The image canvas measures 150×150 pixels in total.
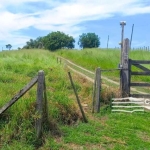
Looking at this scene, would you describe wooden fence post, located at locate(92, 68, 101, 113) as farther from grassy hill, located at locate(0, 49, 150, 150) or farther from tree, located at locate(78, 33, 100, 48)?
tree, located at locate(78, 33, 100, 48)

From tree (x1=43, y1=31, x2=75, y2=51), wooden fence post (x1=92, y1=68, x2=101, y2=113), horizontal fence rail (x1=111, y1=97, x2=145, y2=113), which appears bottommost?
horizontal fence rail (x1=111, y1=97, x2=145, y2=113)

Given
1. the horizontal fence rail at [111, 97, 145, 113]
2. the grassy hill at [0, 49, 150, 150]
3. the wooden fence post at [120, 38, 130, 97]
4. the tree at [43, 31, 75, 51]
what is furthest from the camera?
the tree at [43, 31, 75, 51]

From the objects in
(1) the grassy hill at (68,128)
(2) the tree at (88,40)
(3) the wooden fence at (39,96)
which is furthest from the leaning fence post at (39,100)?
(2) the tree at (88,40)

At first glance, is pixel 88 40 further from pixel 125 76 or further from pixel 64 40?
pixel 125 76

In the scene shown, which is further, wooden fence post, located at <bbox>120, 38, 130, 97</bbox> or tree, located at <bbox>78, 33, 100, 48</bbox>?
tree, located at <bbox>78, 33, 100, 48</bbox>

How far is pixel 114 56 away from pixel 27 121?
73.7 ft

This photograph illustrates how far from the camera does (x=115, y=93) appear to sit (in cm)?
1016

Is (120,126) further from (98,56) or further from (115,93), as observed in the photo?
(98,56)

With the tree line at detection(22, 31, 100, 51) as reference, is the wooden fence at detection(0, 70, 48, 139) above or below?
below

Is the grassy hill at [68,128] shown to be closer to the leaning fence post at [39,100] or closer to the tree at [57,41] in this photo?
the leaning fence post at [39,100]

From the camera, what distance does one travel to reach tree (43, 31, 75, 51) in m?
75.6

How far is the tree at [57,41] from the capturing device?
75562 millimetres

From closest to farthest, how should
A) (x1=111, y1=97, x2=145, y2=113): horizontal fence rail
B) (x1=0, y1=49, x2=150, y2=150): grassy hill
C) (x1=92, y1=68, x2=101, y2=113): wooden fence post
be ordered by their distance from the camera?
(x1=0, y1=49, x2=150, y2=150): grassy hill
(x1=92, y1=68, x2=101, y2=113): wooden fence post
(x1=111, y1=97, x2=145, y2=113): horizontal fence rail

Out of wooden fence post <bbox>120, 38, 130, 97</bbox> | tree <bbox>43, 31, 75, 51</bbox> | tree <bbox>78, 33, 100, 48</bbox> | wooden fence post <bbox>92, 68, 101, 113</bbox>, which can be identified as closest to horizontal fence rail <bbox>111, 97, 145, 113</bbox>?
wooden fence post <bbox>120, 38, 130, 97</bbox>
